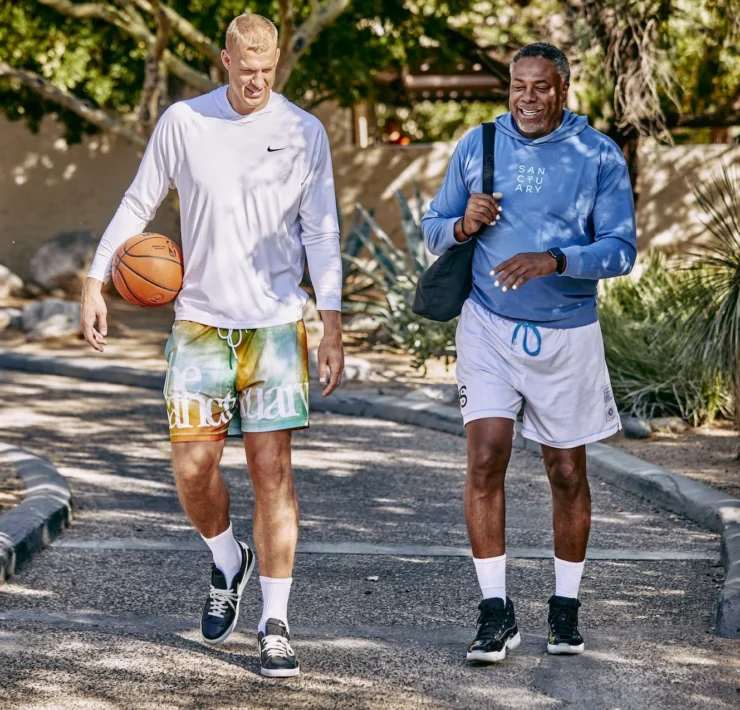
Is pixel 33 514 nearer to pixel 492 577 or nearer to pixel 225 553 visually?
pixel 225 553

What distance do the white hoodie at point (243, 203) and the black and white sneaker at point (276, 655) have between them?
3.33 ft

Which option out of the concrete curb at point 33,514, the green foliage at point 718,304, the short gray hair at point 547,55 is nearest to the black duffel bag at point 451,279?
the short gray hair at point 547,55

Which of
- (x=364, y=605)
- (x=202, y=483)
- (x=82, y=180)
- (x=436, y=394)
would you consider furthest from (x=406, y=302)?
(x=82, y=180)

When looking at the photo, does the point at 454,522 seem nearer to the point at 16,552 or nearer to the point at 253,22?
the point at 16,552

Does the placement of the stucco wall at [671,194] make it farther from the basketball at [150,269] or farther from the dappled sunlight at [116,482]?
the basketball at [150,269]

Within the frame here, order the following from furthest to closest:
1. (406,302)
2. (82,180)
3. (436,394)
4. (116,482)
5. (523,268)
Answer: (82,180)
(406,302)
(436,394)
(116,482)
(523,268)

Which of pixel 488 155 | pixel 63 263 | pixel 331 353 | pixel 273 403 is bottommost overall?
pixel 63 263

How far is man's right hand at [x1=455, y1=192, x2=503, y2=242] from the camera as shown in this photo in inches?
166

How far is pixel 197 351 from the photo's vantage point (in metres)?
4.25

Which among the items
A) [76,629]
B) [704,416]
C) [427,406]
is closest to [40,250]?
[427,406]

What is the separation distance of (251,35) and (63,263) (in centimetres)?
1446

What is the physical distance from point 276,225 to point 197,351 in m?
0.50

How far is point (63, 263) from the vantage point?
18000 millimetres

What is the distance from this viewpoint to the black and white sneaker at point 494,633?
13.7 feet
